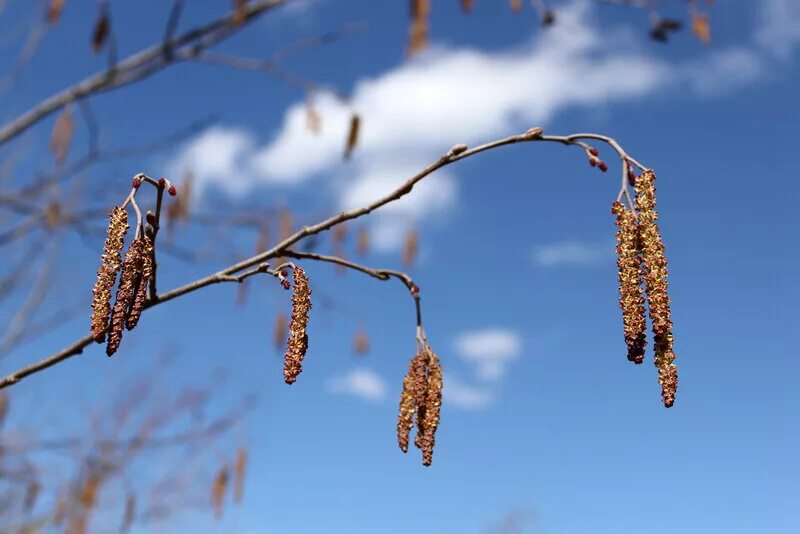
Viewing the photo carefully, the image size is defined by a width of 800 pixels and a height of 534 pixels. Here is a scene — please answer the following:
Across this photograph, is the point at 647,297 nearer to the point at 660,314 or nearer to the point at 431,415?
the point at 660,314

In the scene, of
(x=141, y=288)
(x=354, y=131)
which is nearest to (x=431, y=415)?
(x=141, y=288)

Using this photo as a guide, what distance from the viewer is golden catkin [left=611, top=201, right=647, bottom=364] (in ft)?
4.89

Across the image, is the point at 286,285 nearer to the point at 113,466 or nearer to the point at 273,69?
the point at 273,69

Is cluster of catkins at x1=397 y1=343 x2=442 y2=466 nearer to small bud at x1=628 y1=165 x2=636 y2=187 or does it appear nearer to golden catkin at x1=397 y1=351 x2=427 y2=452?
golden catkin at x1=397 y1=351 x2=427 y2=452

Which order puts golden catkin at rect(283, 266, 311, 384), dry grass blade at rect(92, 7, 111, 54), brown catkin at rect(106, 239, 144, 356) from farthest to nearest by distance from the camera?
1. dry grass blade at rect(92, 7, 111, 54)
2. golden catkin at rect(283, 266, 311, 384)
3. brown catkin at rect(106, 239, 144, 356)

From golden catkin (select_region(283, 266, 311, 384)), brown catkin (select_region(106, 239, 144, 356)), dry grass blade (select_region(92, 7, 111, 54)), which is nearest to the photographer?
brown catkin (select_region(106, 239, 144, 356))

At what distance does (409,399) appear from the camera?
5.56 feet

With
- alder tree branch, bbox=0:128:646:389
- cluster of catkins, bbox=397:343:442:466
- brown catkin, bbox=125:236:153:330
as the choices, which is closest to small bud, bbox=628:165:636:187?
alder tree branch, bbox=0:128:646:389

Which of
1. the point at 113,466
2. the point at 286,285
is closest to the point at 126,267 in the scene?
the point at 286,285

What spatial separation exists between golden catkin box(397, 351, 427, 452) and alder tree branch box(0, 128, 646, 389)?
212 millimetres

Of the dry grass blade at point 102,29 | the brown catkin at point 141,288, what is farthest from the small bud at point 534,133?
the dry grass blade at point 102,29

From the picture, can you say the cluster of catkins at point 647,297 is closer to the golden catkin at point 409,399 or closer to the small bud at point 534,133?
the small bud at point 534,133

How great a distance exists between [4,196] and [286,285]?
3.28m

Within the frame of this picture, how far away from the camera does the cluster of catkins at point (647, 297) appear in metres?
1.50
